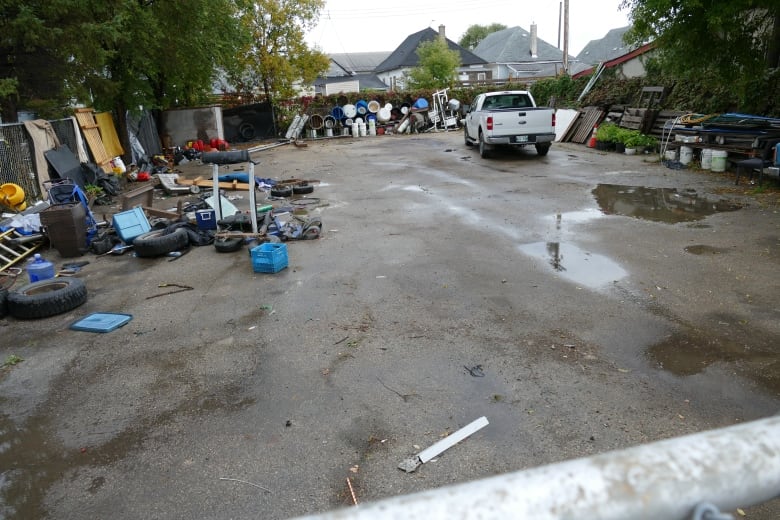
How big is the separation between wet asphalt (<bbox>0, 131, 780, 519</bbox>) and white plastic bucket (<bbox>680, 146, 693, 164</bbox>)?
19.8ft

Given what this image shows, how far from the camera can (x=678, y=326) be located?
5.34 metres

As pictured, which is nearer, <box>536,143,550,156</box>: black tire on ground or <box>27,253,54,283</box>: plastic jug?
<box>27,253,54,283</box>: plastic jug

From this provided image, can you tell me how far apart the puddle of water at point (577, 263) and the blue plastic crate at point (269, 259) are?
3432mm

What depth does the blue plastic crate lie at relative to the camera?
24.2 feet

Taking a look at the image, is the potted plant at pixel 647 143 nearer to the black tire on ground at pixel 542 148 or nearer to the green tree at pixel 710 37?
the black tire on ground at pixel 542 148

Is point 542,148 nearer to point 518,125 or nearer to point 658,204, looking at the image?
point 518,125

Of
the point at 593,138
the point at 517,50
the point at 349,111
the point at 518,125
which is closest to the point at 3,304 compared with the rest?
the point at 518,125

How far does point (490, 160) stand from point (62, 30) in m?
11.8

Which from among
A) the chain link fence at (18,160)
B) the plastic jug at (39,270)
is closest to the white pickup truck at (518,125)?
the chain link fence at (18,160)

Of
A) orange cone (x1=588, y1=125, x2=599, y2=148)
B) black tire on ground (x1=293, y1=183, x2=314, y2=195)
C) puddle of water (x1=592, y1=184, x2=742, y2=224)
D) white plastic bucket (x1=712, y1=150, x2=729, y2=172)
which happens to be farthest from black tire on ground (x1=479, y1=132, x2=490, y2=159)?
black tire on ground (x1=293, y1=183, x2=314, y2=195)

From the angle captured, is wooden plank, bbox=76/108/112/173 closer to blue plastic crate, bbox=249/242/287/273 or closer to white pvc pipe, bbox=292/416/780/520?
blue plastic crate, bbox=249/242/287/273

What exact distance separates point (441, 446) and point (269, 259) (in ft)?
14.3

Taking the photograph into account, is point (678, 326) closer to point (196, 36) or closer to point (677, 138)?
point (677, 138)

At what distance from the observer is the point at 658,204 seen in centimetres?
1064
